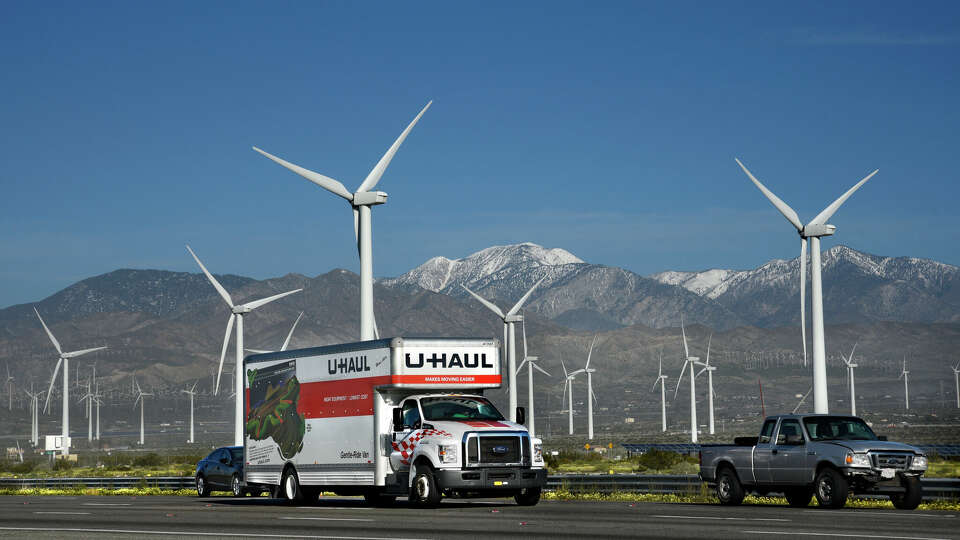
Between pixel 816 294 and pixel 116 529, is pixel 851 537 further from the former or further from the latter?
pixel 816 294

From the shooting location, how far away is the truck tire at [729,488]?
101ft

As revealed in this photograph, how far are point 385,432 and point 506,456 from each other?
2.88m

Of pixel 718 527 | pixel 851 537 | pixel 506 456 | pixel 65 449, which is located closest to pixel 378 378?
pixel 506 456

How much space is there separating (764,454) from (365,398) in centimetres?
887

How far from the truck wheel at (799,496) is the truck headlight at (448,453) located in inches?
282

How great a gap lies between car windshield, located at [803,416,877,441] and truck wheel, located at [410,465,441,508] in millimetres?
7993

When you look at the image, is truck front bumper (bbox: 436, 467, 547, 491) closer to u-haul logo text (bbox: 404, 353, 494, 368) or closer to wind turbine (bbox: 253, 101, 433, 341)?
u-haul logo text (bbox: 404, 353, 494, 368)

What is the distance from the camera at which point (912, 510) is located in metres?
27.5

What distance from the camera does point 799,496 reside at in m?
29.8

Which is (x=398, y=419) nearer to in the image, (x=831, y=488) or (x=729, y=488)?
(x=729, y=488)

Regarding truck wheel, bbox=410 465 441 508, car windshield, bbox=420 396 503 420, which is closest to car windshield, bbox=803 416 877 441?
car windshield, bbox=420 396 503 420

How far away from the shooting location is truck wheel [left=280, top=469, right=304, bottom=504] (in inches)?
1316

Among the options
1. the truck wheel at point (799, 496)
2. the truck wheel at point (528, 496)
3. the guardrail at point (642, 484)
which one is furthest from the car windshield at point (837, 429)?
the truck wheel at point (528, 496)

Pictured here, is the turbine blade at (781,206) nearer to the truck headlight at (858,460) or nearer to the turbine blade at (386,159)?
the turbine blade at (386,159)
